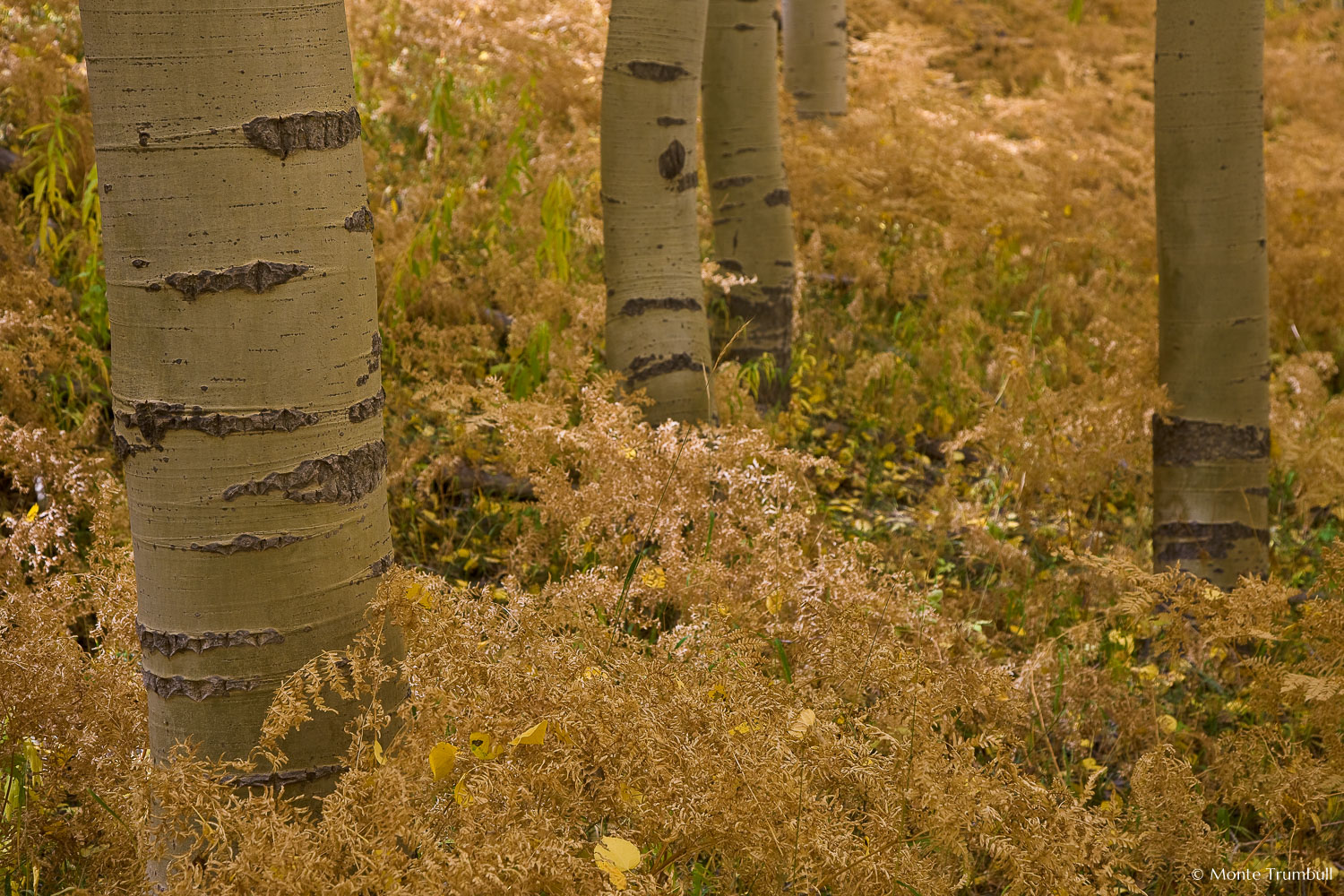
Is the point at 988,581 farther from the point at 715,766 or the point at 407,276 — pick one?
the point at 407,276

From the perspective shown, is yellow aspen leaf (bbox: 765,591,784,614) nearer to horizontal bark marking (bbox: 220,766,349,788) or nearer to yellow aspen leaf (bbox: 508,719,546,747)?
yellow aspen leaf (bbox: 508,719,546,747)

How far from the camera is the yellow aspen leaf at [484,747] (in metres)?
1.42

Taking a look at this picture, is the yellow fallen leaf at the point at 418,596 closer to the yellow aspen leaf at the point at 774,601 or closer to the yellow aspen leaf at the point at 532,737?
the yellow aspen leaf at the point at 532,737

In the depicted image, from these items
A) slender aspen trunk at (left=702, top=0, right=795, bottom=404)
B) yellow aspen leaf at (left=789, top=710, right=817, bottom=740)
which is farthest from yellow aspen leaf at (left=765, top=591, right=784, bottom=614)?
slender aspen trunk at (left=702, top=0, right=795, bottom=404)

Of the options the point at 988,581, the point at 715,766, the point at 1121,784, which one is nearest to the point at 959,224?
the point at 988,581

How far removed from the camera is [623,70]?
3.08 meters

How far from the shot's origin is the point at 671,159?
3.19 metres

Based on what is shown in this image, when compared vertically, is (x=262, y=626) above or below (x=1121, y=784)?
above

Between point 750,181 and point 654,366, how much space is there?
162 centimetres

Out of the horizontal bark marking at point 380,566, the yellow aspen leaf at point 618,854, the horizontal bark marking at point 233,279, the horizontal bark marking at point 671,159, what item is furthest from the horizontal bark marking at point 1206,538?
the horizontal bark marking at point 233,279

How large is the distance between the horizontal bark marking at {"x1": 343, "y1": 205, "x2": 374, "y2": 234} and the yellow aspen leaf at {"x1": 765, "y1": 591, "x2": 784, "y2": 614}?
4.24ft

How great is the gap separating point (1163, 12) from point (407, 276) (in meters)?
2.99

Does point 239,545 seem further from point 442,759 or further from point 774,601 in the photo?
point 774,601

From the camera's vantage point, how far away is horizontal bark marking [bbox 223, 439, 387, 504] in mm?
1381
